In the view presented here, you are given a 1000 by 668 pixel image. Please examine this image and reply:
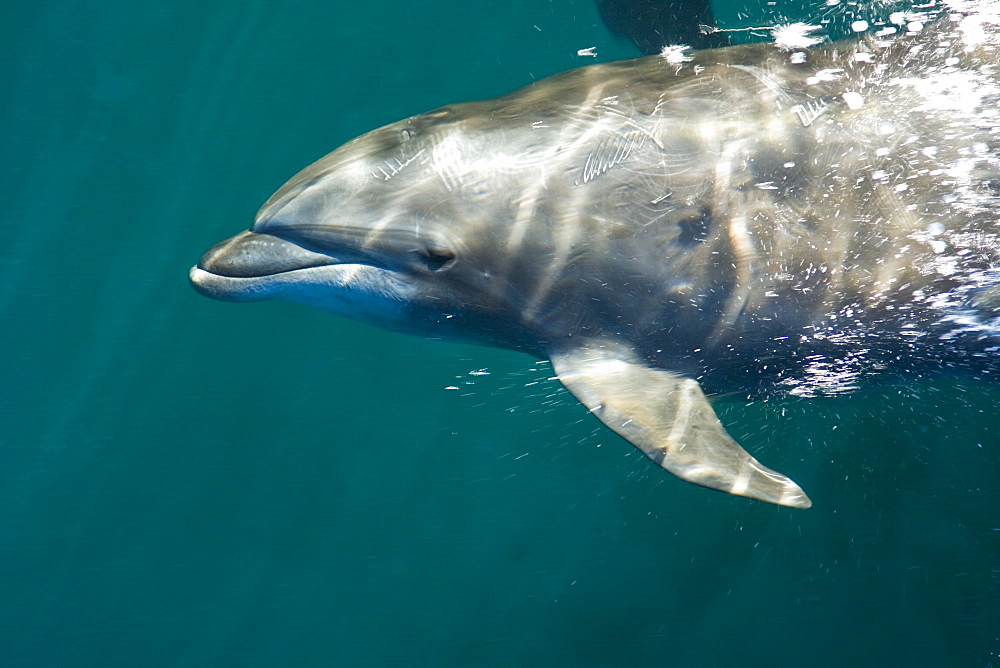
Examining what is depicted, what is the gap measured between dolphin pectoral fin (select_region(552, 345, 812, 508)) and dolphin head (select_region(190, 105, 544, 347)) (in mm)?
561

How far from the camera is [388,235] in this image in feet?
13.9

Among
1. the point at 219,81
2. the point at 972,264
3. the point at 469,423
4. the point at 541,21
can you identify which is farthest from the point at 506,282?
the point at 219,81

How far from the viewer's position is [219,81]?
881 cm

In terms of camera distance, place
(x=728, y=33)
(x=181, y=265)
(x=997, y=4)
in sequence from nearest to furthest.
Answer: (x=997, y=4) < (x=728, y=33) < (x=181, y=265)

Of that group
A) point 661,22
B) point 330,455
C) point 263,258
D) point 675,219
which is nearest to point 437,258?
point 263,258

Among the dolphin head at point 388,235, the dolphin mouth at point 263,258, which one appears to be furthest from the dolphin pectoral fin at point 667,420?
the dolphin mouth at point 263,258

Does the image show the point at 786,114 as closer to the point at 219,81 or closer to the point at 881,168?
the point at 881,168

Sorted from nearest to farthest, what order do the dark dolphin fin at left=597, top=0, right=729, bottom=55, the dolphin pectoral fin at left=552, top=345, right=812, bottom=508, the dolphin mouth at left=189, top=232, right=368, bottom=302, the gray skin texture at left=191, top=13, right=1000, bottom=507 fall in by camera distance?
the dolphin pectoral fin at left=552, top=345, right=812, bottom=508, the gray skin texture at left=191, top=13, right=1000, bottom=507, the dolphin mouth at left=189, top=232, right=368, bottom=302, the dark dolphin fin at left=597, top=0, right=729, bottom=55

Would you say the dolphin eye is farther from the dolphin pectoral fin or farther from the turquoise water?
the turquoise water

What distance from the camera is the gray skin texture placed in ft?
13.6

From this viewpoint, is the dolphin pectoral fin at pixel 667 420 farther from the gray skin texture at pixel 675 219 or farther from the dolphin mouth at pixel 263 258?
the dolphin mouth at pixel 263 258

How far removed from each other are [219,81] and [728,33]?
18.7 ft

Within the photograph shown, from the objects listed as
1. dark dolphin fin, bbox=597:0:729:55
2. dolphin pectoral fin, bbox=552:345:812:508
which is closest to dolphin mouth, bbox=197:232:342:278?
dolphin pectoral fin, bbox=552:345:812:508

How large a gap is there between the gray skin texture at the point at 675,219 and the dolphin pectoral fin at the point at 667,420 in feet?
0.04
